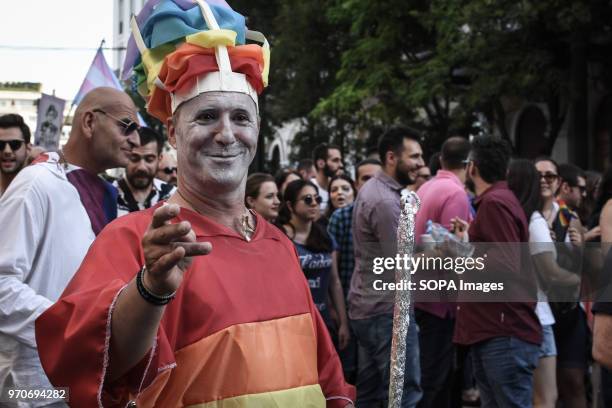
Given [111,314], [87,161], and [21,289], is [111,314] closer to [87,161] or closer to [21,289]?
[21,289]

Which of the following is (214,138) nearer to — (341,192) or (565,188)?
(341,192)

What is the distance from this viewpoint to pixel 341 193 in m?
8.90

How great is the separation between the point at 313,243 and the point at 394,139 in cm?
102

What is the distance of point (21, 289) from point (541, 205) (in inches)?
198

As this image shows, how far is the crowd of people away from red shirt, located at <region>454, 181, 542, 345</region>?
0.01 m

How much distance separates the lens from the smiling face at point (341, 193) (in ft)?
29.1

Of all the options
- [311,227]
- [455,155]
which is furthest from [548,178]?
[311,227]

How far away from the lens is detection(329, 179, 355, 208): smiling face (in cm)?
888

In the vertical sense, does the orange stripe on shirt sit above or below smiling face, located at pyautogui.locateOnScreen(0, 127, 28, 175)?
below

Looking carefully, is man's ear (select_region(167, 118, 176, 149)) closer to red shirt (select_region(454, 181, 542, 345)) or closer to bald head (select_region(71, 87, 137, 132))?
bald head (select_region(71, 87, 137, 132))

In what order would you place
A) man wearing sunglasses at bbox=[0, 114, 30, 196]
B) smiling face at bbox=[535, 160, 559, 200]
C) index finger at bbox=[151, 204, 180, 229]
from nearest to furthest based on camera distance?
index finger at bbox=[151, 204, 180, 229] → man wearing sunglasses at bbox=[0, 114, 30, 196] → smiling face at bbox=[535, 160, 559, 200]

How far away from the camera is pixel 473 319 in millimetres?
5688

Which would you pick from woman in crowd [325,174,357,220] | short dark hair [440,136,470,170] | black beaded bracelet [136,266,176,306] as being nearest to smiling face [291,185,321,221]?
short dark hair [440,136,470,170]

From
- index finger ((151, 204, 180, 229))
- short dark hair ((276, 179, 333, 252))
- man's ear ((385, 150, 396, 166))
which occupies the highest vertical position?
man's ear ((385, 150, 396, 166))
